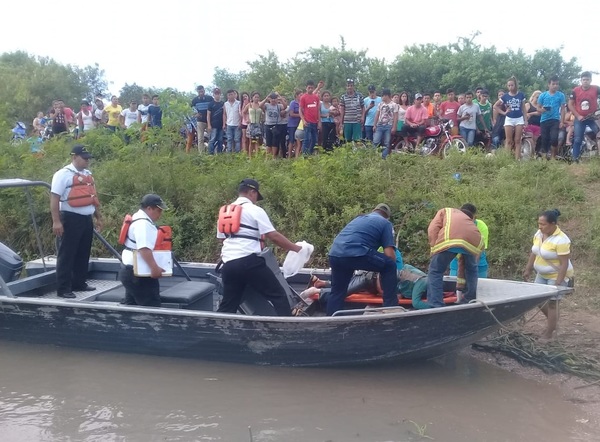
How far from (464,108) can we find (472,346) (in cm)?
631

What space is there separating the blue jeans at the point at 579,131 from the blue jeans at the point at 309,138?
443 cm

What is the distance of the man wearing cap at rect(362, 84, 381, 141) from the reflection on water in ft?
21.2

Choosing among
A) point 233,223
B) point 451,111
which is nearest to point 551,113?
point 451,111

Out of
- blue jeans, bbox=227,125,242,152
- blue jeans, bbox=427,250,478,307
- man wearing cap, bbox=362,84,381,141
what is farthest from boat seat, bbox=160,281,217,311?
blue jeans, bbox=227,125,242,152

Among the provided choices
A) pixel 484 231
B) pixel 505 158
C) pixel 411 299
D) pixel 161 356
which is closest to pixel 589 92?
pixel 505 158

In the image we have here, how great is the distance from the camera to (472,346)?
7195mm

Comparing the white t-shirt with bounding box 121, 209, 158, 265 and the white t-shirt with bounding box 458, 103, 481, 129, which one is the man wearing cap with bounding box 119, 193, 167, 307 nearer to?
the white t-shirt with bounding box 121, 209, 158, 265

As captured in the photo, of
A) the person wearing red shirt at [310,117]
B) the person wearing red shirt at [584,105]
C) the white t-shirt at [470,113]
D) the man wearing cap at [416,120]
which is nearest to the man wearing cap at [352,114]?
the person wearing red shirt at [310,117]

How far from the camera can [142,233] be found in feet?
20.7

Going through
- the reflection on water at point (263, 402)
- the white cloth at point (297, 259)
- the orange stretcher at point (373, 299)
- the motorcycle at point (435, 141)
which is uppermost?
the motorcycle at point (435, 141)

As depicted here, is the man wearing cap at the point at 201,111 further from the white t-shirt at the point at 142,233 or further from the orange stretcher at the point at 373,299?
the orange stretcher at the point at 373,299

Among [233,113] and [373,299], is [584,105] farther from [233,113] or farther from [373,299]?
[233,113]

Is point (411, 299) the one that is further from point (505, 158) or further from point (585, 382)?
point (505, 158)

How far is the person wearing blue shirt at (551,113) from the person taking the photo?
11.2m
